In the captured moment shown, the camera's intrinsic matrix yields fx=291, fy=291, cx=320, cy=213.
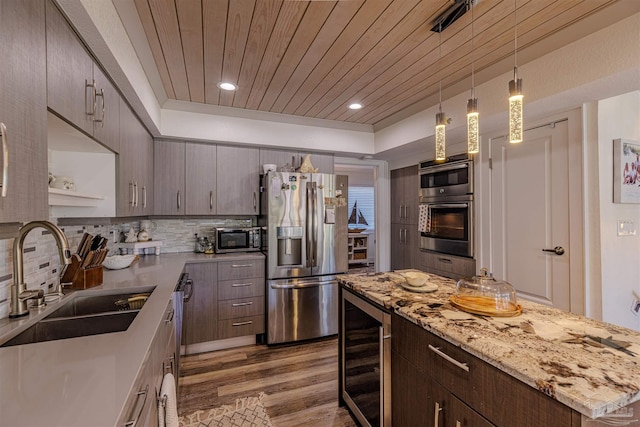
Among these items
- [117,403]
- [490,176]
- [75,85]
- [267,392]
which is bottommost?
[267,392]

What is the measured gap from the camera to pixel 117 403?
76cm

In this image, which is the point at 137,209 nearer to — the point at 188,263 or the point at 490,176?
the point at 188,263

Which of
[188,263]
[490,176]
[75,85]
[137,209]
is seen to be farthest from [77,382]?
[490,176]

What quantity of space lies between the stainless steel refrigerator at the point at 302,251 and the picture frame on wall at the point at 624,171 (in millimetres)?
2257

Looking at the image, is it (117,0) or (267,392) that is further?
(267,392)

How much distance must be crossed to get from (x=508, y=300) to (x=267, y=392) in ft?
6.20

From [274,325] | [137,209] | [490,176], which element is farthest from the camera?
[274,325]

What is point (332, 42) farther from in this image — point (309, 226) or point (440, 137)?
point (309, 226)

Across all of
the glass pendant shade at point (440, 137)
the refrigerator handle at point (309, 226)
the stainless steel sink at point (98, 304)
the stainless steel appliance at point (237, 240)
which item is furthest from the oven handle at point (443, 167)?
the stainless steel sink at point (98, 304)

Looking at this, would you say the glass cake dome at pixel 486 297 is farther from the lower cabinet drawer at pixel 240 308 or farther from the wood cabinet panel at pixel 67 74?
the lower cabinet drawer at pixel 240 308

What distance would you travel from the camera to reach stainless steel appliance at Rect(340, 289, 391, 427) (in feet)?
5.13

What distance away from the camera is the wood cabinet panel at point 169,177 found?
311 cm

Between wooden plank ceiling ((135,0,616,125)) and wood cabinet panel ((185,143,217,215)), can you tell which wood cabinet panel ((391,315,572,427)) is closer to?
wooden plank ceiling ((135,0,616,125))

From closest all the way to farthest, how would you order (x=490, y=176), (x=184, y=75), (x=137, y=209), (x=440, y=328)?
(x=440, y=328) < (x=184, y=75) < (x=137, y=209) < (x=490, y=176)
